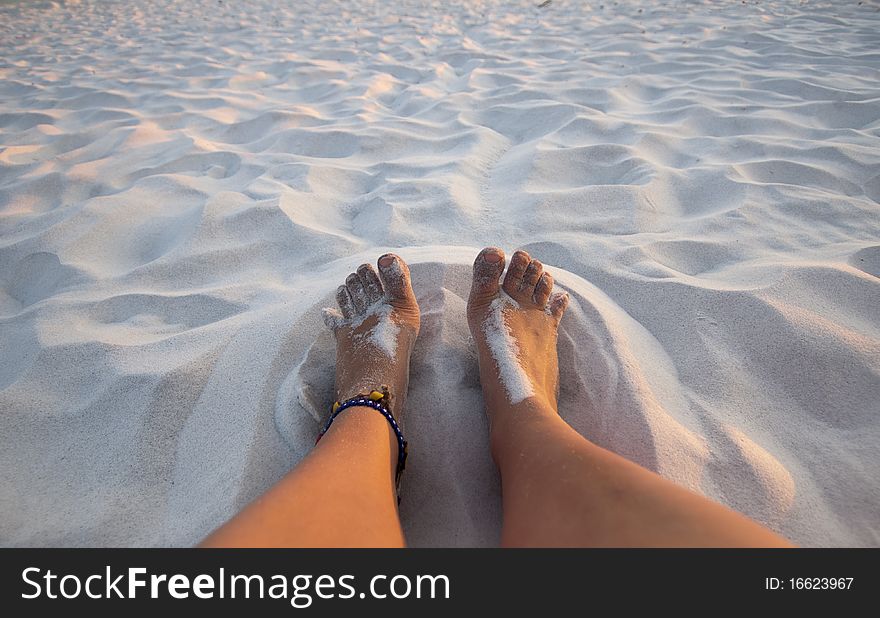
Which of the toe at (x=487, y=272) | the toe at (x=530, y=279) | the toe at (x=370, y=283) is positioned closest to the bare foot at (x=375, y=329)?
the toe at (x=370, y=283)

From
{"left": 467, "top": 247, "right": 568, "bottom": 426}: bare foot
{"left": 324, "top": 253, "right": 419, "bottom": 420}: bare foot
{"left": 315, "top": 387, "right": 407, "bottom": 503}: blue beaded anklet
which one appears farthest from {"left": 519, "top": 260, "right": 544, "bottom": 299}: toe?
{"left": 315, "top": 387, "right": 407, "bottom": 503}: blue beaded anklet

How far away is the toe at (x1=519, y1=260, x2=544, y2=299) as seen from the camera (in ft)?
5.20

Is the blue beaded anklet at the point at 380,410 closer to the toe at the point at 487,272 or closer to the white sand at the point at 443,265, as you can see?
the white sand at the point at 443,265

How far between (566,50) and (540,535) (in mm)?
4251

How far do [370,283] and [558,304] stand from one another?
63cm

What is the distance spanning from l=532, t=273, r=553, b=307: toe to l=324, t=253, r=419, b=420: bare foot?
1.32 ft

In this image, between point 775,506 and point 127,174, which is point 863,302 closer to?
point 775,506

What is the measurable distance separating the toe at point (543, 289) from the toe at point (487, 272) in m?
0.14

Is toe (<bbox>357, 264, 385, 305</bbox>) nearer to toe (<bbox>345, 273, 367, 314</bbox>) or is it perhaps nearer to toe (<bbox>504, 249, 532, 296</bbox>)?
toe (<bbox>345, 273, 367, 314</bbox>)

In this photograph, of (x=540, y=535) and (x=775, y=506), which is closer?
(x=540, y=535)

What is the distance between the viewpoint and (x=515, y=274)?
1596 mm

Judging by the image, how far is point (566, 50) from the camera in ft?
13.3

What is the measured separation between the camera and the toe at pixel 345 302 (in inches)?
61.0
